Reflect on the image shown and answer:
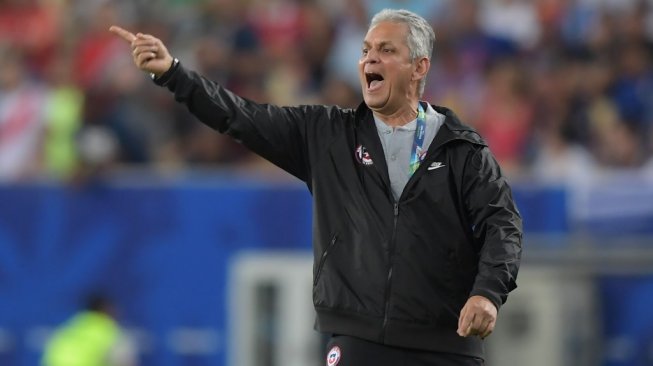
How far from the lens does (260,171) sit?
1278 cm

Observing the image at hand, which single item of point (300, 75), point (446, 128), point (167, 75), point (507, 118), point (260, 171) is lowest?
point (446, 128)

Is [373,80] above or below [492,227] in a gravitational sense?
above

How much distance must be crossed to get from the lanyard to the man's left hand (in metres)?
0.68

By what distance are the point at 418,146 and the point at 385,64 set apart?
1.11ft

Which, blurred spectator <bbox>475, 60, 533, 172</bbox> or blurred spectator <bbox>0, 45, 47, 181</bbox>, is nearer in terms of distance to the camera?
blurred spectator <bbox>475, 60, 533, 172</bbox>

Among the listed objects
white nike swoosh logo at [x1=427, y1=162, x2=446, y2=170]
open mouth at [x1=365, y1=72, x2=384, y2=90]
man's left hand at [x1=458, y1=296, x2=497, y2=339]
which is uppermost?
open mouth at [x1=365, y1=72, x2=384, y2=90]

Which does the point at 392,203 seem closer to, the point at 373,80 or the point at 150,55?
the point at 373,80

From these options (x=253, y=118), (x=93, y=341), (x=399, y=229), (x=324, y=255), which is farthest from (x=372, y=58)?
(x=93, y=341)

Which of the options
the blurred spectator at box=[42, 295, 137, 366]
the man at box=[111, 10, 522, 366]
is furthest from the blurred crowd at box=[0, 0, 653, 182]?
the man at box=[111, 10, 522, 366]

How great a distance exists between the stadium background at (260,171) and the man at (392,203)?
5621 millimetres

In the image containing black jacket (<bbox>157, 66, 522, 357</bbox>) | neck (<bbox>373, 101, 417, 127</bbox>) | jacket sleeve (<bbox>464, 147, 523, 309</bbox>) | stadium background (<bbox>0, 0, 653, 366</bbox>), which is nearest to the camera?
jacket sleeve (<bbox>464, 147, 523, 309</bbox>)

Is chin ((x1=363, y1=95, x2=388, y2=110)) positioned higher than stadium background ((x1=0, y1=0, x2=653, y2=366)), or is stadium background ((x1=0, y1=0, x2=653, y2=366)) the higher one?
stadium background ((x1=0, y1=0, x2=653, y2=366))

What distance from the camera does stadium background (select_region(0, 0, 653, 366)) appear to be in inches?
452

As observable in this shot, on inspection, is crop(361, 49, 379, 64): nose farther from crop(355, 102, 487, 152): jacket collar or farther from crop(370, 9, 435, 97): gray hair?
crop(355, 102, 487, 152): jacket collar
